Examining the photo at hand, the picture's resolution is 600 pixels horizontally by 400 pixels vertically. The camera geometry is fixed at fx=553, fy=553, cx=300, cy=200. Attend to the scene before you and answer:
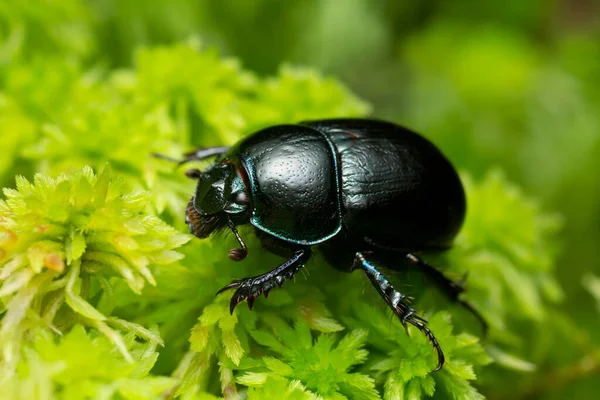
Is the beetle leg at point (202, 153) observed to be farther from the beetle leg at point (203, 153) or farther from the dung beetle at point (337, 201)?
the dung beetle at point (337, 201)

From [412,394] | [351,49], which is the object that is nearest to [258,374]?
[412,394]

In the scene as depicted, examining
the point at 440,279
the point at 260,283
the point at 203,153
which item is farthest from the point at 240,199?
the point at 440,279

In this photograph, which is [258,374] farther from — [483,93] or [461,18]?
[461,18]

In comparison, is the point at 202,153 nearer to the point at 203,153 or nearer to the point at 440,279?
the point at 203,153

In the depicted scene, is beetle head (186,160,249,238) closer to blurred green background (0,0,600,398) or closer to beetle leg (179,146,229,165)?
beetle leg (179,146,229,165)

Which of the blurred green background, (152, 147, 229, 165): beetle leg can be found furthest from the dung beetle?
the blurred green background

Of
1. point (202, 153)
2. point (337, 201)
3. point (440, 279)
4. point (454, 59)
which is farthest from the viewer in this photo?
point (454, 59)
